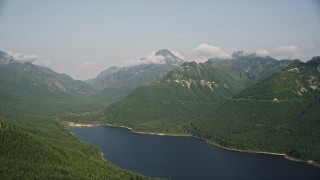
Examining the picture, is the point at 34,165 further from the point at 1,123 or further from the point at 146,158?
the point at 146,158

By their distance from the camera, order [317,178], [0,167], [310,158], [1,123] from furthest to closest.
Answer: [310,158]
[317,178]
[1,123]
[0,167]

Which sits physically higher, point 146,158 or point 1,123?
point 1,123

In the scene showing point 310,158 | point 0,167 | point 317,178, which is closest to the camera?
point 0,167

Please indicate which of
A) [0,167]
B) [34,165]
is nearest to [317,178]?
[34,165]

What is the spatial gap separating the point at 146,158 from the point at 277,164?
6021 cm

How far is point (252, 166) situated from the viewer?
602 feet

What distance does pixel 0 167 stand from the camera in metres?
129

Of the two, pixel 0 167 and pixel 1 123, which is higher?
pixel 1 123

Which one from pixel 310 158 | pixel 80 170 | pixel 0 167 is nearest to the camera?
pixel 0 167

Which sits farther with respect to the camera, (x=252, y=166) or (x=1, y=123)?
(x=252, y=166)

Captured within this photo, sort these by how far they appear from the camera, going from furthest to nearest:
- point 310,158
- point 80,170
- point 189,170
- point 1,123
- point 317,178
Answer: point 310,158 → point 189,170 → point 317,178 → point 1,123 → point 80,170

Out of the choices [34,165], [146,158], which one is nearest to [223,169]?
[146,158]

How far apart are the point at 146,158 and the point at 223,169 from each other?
39.8 meters

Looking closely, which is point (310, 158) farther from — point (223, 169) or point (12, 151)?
point (12, 151)
